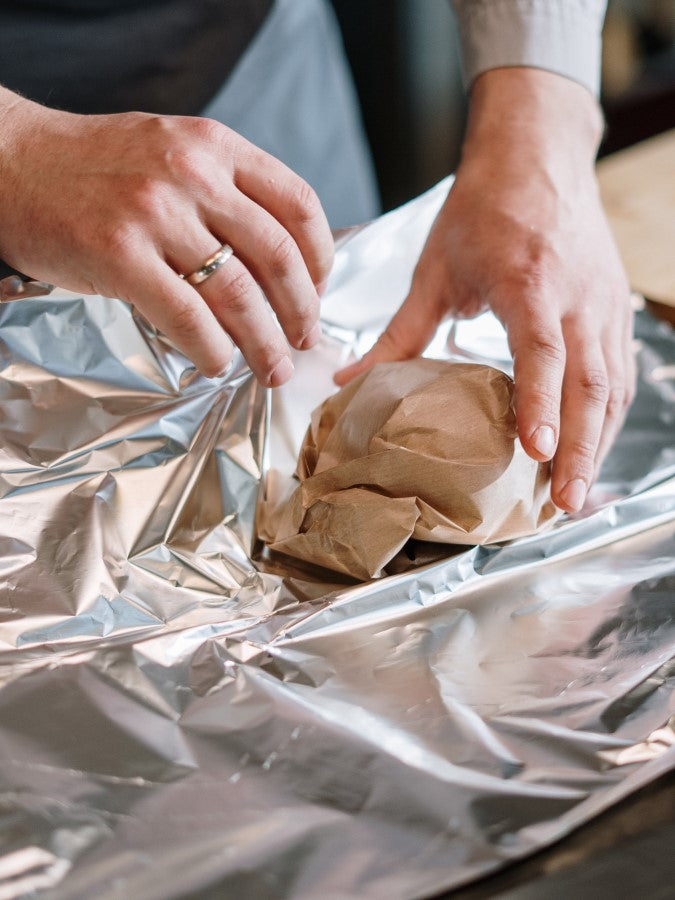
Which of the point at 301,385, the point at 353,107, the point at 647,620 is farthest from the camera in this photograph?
the point at 353,107

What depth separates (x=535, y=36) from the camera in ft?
2.80

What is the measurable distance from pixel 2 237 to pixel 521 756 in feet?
1.62

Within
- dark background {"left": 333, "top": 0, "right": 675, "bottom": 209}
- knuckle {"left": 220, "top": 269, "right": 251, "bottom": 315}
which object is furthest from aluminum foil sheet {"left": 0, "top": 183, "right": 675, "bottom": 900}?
dark background {"left": 333, "top": 0, "right": 675, "bottom": 209}

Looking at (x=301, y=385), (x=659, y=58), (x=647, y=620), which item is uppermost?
(x=301, y=385)

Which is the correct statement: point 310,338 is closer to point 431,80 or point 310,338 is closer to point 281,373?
point 281,373

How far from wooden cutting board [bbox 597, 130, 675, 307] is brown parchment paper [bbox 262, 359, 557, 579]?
449 millimetres

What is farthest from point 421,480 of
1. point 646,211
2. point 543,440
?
point 646,211

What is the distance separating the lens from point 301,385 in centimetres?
76

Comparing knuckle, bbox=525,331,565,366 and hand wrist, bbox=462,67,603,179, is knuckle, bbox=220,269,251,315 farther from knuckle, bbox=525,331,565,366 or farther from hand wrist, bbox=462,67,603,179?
hand wrist, bbox=462,67,603,179

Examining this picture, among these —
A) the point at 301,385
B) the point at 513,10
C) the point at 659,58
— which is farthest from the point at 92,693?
the point at 659,58

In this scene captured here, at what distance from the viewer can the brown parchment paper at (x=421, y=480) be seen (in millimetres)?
597

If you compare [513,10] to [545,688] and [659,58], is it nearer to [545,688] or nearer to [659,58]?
[545,688]

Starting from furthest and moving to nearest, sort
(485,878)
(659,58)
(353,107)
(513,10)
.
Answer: (659,58) → (353,107) → (513,10) → (485,878)

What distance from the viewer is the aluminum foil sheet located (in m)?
0.47
